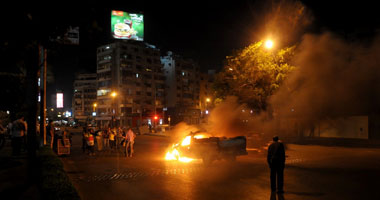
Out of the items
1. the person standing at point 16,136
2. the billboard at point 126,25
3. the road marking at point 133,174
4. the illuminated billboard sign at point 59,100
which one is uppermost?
the billboard at point 126,25

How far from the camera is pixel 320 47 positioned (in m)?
23.2

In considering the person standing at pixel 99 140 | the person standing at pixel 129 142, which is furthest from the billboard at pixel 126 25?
the person standing at pixel 129 142

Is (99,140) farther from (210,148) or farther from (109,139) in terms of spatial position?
(210,148)

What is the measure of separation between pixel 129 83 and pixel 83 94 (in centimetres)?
3143

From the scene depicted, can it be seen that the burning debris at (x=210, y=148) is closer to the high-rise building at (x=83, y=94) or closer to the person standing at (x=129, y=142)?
the person standing at (x=129, y=142)

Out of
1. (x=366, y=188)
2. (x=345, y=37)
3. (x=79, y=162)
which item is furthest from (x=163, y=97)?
(x=366, y=188)

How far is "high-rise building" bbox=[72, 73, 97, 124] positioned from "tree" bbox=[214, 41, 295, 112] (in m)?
83.2

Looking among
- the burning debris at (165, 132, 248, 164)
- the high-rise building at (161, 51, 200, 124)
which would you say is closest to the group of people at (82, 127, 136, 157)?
the burning debris at (165, 132, 248, 164)

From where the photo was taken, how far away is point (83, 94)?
4026 inches

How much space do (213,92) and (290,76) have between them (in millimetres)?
5636

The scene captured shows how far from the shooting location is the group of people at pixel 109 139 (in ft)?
58.2

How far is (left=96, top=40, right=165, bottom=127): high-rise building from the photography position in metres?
76.3

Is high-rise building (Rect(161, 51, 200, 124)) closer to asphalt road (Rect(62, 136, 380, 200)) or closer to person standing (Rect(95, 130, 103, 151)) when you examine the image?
person standing (Rect(95, 130, 103, 151))

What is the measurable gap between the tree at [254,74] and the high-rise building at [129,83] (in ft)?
175
